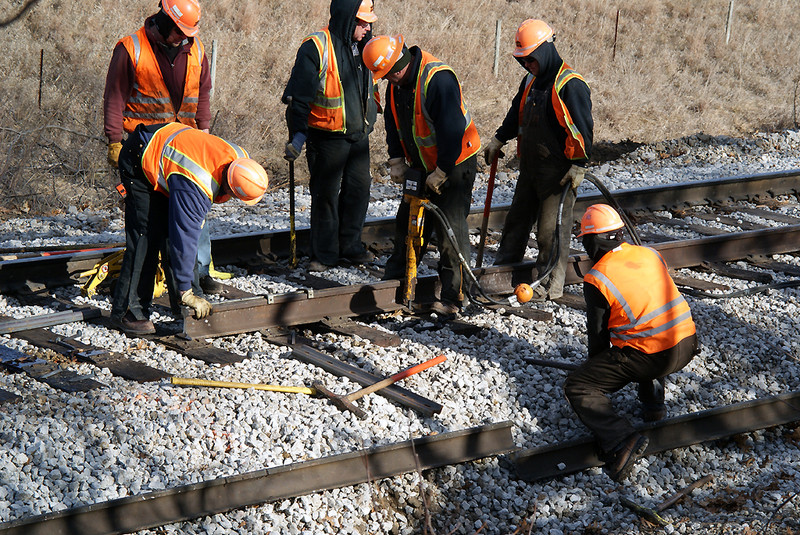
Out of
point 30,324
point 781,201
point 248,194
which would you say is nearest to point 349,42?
point 248,194

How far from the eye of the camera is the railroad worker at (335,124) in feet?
A: 24.5

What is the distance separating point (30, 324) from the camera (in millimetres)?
6266

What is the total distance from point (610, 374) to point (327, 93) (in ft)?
12.0

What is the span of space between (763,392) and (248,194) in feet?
11.9

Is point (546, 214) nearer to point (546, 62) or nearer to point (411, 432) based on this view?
point (546, 62)

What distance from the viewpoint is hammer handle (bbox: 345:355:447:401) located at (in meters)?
5.34

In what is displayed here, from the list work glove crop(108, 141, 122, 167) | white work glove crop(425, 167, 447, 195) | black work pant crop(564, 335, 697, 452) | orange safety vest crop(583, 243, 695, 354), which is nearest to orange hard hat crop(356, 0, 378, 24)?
white work glove crop(425, 167, 447, 195)

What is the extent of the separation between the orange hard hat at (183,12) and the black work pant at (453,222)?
7.01 ft

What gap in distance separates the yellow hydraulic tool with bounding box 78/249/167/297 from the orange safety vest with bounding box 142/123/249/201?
1.20 metres

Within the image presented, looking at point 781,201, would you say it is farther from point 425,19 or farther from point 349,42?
point 425,19

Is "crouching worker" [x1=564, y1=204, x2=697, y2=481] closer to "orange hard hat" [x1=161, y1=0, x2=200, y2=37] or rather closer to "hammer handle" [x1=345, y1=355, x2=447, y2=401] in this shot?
"hammer handle" [x1=345, y1=355, x2=447, y2=401]

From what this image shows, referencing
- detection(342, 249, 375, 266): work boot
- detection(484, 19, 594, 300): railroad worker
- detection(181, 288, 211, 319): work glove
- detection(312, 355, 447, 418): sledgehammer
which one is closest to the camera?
detection(312, 355, 447, 418): sledgehammer

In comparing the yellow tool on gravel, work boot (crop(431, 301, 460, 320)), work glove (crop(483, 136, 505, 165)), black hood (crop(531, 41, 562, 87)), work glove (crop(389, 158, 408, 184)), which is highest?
black hood (crop(531, 41, 562, 87))

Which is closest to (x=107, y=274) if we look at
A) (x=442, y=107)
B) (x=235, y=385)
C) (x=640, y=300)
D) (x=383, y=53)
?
(x=235, y=385)
